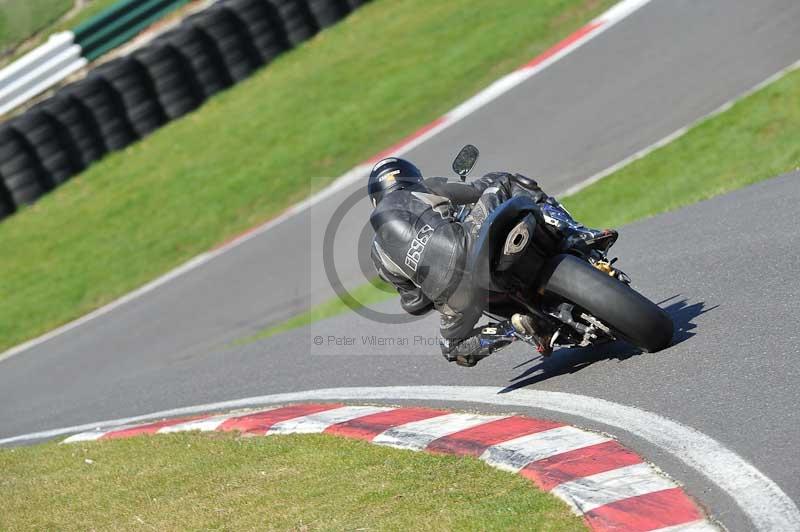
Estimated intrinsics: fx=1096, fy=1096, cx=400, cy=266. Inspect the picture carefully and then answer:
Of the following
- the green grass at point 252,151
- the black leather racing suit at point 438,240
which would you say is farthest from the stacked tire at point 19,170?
the black leather racing suit at point 438,240

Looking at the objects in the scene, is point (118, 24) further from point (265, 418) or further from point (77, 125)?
point (265, 418)

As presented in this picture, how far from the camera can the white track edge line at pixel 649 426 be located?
12.6ft

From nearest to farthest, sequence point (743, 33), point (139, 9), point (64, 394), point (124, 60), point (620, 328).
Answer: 1. point (620, 328)
2. point (64, 394)
3. point (743, 33)
4. point (124, 60)
5. point (139, 9)

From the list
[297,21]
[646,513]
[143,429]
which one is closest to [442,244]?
[646,513]

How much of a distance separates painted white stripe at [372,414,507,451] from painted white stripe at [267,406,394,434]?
0.64m

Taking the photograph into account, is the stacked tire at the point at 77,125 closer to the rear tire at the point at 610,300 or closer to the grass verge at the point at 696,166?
the grass verge at the point at 696,166

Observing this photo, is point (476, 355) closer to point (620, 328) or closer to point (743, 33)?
point (620, 328)

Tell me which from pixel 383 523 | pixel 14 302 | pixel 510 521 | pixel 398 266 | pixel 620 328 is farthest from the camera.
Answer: pixel 14 302

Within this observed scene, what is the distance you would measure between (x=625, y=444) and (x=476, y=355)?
160cm

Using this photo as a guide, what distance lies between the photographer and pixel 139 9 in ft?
69.9

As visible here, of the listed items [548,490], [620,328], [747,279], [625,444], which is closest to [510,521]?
[548,490]

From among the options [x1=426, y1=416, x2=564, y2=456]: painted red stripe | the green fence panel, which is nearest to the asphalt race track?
[x1=426, y1=416, x2=564, y2=456]: painted red stripe

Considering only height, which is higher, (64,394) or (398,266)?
(398,266)

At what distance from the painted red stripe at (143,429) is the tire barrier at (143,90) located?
9540 mm
